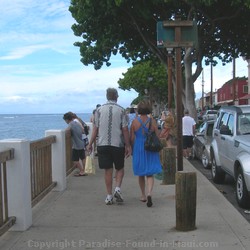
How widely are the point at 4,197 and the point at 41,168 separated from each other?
2005mm

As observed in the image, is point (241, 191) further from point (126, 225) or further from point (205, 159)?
point (205, 159)

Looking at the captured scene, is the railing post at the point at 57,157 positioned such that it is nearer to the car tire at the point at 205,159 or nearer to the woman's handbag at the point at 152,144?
the woman's handbag at the point at 152,144

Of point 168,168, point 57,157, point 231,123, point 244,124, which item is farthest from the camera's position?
point 168,168

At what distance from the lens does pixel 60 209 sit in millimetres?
7078

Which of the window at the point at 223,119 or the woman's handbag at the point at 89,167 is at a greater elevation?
the window at the point at 223,119

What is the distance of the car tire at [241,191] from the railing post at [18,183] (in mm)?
3572

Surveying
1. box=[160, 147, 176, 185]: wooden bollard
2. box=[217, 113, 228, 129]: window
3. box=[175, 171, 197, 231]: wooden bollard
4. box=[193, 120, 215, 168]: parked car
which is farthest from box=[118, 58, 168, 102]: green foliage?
box=[175, 171, 197, 231]: wooden bollard

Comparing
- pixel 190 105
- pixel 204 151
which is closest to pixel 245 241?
pixel 204 151

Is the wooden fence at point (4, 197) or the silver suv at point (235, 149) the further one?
the silver suv at point (235, 149)

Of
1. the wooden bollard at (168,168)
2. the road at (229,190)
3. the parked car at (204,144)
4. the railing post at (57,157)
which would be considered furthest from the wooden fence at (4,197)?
the parked car at (204,144)

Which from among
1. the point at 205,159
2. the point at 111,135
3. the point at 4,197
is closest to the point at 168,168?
the point at 111,135

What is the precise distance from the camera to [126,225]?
609cm

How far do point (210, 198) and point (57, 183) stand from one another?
9.39 feet

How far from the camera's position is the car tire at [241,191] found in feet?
24.5
